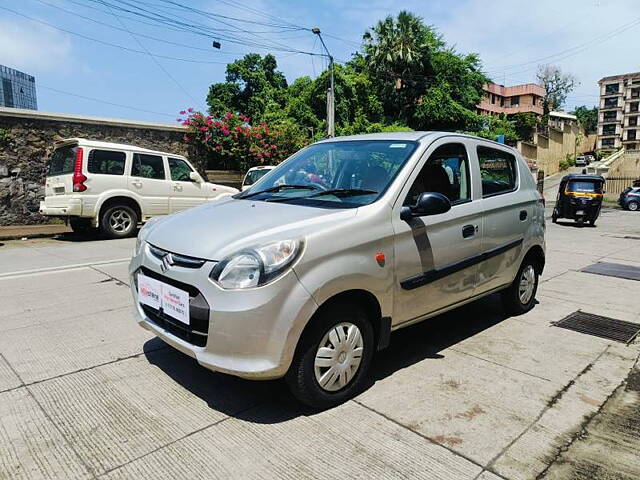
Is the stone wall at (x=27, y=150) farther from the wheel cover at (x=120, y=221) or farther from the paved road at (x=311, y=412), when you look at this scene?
the paved road at (x=311, y=412)

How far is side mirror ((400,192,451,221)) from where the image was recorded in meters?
3.08

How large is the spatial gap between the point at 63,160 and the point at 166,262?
8436 mm

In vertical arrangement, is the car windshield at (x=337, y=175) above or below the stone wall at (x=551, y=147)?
below

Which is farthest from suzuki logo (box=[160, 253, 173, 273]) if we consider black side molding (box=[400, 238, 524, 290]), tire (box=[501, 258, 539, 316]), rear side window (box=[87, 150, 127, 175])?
rear side window (box=[87, 150, 127, 175])

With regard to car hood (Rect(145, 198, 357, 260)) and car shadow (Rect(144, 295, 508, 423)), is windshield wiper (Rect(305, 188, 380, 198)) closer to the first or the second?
car hood (Rect(145, 198, 357, 260))

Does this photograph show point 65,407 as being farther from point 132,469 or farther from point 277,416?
point 277,416

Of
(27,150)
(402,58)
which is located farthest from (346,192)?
(402,58)

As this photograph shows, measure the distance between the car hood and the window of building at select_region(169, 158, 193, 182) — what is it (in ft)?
26.2

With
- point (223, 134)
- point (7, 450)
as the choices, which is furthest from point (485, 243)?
point (223, 134)

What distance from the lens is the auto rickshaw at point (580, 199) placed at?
15.2 meters

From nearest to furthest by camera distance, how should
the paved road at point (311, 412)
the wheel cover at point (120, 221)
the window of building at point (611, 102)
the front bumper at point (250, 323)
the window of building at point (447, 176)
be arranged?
the paved road at point (311, 412), the front bumper at point (250, 323), the window of building at point (447, 176), the wheel cover at point (120, 221), the window of building at point (611, 102)

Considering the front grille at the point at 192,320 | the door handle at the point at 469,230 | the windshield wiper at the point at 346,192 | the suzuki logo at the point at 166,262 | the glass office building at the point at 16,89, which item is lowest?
the front grille at the point at 192,320

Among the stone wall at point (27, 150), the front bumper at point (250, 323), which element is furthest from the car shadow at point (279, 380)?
the stone wall at point (27, 150)

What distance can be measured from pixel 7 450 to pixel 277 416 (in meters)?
1.39
